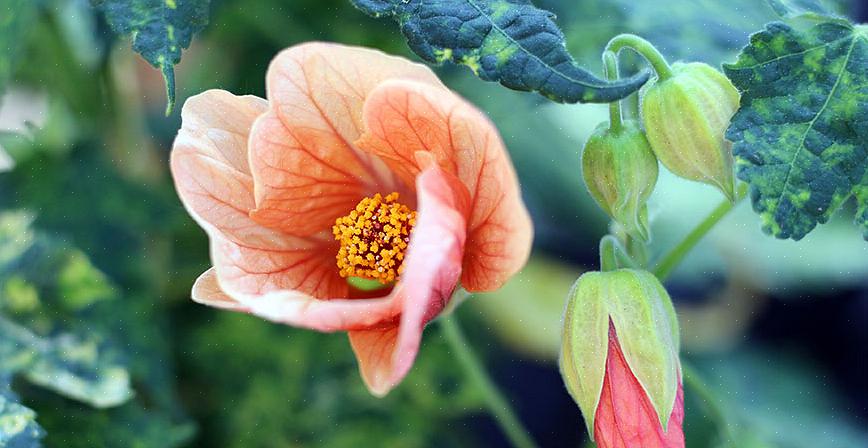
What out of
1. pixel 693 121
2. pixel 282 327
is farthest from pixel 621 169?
pixel 282 327

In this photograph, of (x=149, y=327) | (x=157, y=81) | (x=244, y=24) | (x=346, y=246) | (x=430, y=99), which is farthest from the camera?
(x=157, y=81)

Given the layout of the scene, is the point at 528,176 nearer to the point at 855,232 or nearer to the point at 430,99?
the point at 855,232

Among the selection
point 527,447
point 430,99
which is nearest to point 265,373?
point 527,447

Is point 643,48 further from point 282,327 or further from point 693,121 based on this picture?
point 282,327

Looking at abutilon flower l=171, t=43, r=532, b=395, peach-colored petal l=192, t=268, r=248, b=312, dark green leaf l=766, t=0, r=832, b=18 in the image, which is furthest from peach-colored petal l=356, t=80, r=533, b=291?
dark green leaf l=766, t=0, r=832, b=18

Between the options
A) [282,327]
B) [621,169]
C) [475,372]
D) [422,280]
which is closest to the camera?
[422,280]

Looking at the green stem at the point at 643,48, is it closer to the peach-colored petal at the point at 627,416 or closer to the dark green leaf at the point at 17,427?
the peach-colored petal at the point at 627,416
